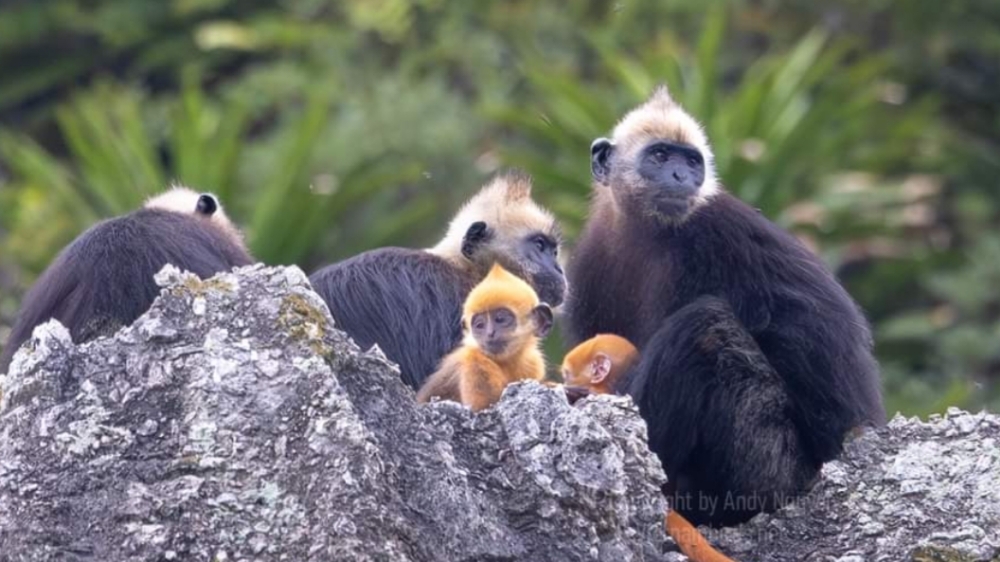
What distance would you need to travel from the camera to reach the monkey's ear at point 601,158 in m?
7.62

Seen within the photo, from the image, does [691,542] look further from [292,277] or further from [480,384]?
[292,277]

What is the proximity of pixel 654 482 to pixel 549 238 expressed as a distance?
262 cm

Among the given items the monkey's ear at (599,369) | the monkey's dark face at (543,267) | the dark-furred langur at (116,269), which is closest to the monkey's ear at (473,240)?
the monkey's dark face at (543,267)

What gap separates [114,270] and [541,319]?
1.47m

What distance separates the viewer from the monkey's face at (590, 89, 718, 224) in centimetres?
698

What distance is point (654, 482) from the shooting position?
489 cm

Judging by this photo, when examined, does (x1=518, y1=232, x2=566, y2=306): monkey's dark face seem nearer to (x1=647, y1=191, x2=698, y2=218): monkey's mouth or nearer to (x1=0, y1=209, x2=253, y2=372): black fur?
(x1=647, y1=191, x2=698, y2=218): monkey's mouth

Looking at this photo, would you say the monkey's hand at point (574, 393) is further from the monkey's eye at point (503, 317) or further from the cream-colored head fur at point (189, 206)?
the cream-colored head fur at point (189, 206)

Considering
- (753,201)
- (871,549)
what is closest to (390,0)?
(753,201)

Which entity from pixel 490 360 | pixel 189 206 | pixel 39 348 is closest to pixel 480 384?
pixel 490 360

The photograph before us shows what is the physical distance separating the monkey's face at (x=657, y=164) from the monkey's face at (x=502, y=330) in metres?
1.08

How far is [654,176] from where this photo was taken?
712cm

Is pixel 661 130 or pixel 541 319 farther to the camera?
pixel 661 130

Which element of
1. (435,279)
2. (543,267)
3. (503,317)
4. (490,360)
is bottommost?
(490,360)
